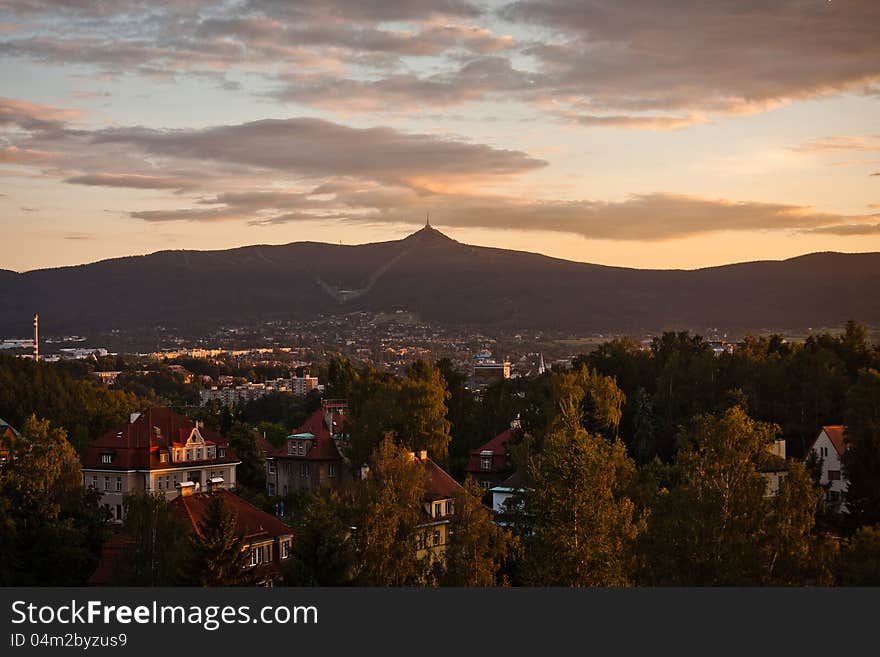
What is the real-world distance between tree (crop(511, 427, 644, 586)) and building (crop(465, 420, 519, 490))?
85.6ft

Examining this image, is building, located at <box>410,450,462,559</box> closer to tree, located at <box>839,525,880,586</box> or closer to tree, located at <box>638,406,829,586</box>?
tree, located at <box>638,406,829,586</box>

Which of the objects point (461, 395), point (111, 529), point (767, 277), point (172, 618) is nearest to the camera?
point (172, 618)

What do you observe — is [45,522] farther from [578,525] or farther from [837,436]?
[837,436]

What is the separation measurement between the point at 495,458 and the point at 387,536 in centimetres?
2869

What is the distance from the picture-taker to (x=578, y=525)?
3462 centimetres

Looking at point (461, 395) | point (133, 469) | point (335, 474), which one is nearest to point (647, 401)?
point (461, 395)

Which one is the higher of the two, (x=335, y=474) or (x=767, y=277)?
(x=767, y=277)

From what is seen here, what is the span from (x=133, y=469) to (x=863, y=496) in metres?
34.7

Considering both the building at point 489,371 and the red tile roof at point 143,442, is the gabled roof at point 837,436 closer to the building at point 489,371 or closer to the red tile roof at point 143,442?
the red tile roof at point 143,442

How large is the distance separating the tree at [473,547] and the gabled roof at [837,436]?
26.9 m

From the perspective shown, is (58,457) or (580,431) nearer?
(580,431)

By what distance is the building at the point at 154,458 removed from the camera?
62.6 metres

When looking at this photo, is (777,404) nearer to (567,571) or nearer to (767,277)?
(567,571)

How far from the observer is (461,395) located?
79.1 metres
